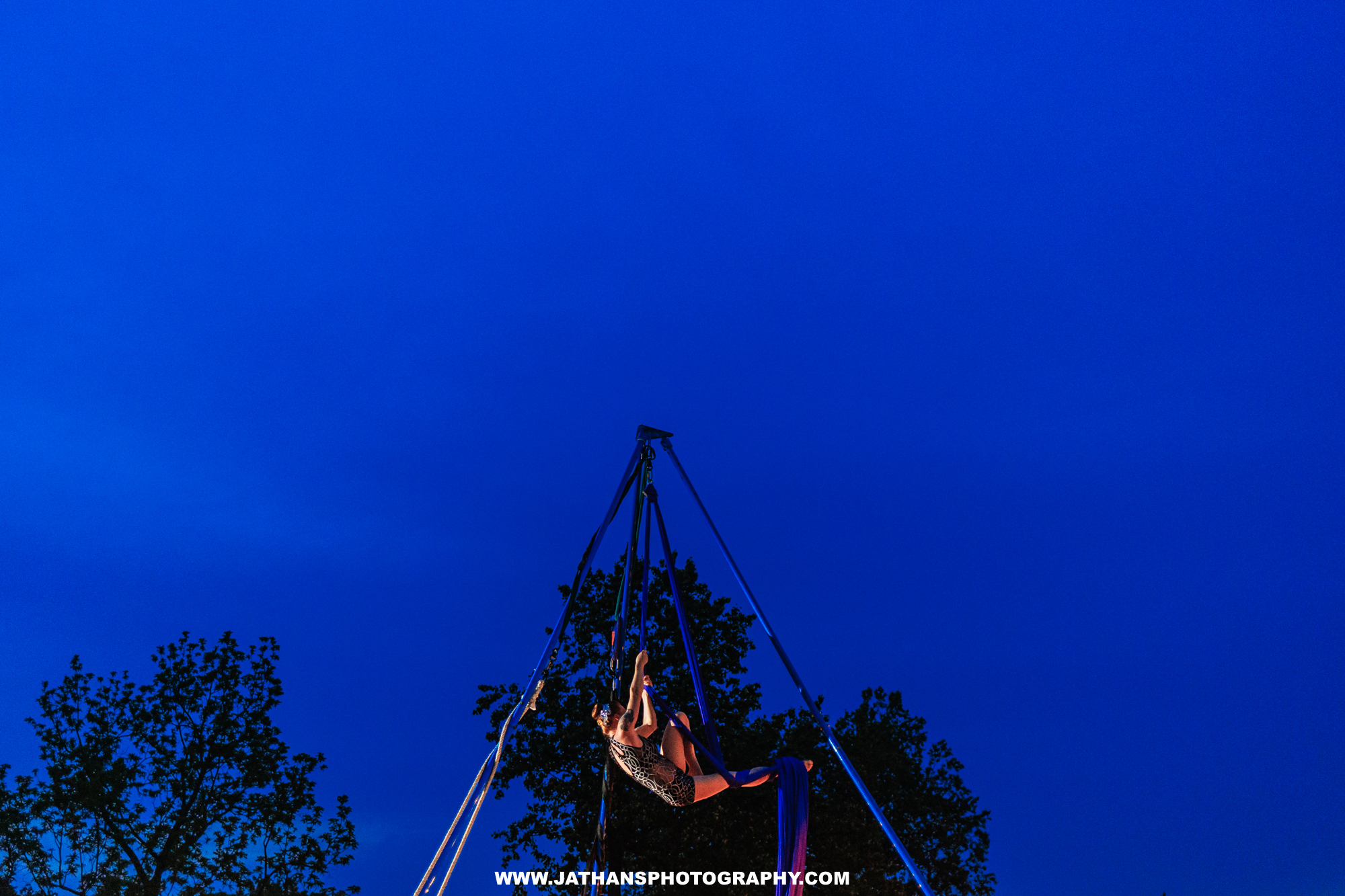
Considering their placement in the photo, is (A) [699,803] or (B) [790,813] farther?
(A) [699,803]

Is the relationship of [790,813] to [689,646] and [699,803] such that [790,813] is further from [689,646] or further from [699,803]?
[699,803]

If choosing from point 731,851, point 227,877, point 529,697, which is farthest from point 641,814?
point 529,697

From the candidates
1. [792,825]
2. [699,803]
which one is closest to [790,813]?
[792,825]

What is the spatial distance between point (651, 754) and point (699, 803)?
7750mm

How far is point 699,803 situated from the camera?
15.6 metres

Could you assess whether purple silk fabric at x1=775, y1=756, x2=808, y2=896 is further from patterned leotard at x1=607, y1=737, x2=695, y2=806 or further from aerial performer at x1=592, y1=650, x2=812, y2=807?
patterned leotard at x1=607, y1=737, x2=695, y2=806

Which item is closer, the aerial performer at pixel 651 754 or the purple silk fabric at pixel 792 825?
the purple silk fabric at pixel 792 825

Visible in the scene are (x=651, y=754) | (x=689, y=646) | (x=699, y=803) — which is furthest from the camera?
(x=699, y=803)

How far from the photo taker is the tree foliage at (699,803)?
15.4 m

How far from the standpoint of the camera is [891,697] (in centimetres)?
2241

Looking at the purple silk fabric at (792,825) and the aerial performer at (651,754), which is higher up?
the aerial performer at (651,754)

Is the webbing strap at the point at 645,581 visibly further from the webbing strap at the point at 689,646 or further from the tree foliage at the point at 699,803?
the tree foliage at the point at 699,803

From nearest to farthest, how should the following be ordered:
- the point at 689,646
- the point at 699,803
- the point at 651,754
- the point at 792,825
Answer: the point at 792,825 → the point at 651,754 → the point at 689,646 → the point at 699,803

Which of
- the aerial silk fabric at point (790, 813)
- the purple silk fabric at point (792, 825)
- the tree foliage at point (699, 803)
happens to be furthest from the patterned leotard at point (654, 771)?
the tree foliage at point (699, 803)
